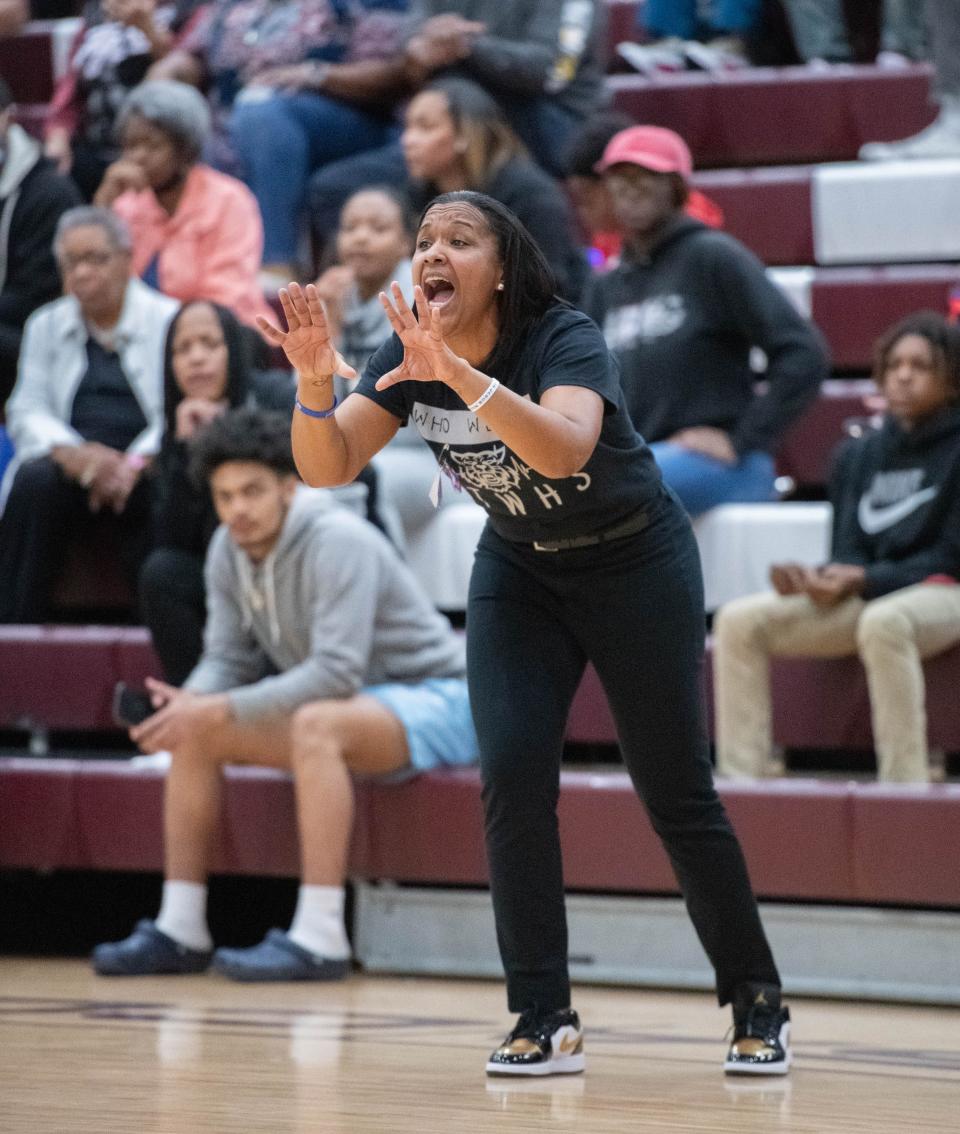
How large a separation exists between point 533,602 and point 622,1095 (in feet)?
2.00

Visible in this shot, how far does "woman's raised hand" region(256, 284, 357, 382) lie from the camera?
2.12 meters

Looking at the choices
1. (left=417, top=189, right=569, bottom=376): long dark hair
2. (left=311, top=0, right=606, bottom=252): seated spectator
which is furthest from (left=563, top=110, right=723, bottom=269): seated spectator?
(left=417, top=189, right=569, bottom=376): long dark hair

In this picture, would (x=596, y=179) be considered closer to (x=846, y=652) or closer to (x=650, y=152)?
(x=650, y=152)

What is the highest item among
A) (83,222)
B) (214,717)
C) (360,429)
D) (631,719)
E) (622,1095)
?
(83,222)

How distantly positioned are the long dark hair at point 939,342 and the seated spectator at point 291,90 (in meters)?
1.82

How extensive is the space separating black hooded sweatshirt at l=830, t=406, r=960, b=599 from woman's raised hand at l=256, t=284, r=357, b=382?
5.36ft

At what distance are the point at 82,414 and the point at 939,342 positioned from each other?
6.36 feet

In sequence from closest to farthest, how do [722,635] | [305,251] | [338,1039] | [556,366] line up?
1. [556,366]
2. [338,1039]
3. [722,635]
4. [305,251]

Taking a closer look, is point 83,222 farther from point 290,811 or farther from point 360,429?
point 360,429

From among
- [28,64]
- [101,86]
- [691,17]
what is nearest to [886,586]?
[691,17]

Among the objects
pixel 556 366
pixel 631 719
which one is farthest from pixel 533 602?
pixel 556 366

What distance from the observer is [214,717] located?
11.4ft

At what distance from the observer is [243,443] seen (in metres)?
3.46

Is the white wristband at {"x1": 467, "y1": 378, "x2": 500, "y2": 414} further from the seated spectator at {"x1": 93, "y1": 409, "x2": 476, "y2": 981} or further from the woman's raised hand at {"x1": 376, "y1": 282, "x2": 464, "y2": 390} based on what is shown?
the seated spectator at {"x1": 93, "y1": 409, "x2": 476, "y2": 981}
